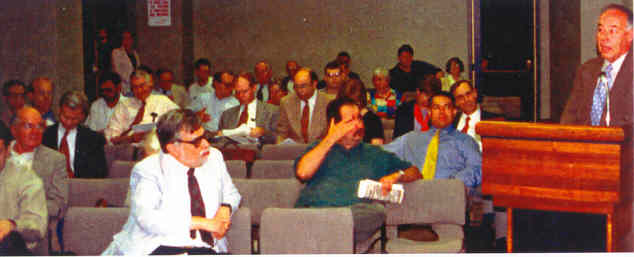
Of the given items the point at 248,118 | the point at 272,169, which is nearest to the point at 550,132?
the point at 272,169

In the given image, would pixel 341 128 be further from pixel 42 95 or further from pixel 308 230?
pixel 42 95

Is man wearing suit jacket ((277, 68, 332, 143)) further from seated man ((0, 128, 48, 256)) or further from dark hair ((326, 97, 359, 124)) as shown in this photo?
seated man ((0, 128, 48, 256))

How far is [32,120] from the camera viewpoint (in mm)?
3932

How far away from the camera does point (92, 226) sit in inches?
117

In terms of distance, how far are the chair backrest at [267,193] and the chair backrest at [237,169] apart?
435mm

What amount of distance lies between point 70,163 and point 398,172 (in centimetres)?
213

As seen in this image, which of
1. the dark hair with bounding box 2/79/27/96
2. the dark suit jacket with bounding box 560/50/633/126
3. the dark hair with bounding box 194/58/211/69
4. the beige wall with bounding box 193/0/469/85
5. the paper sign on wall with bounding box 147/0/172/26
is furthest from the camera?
the dark hair with bounding box 194/58/211/69

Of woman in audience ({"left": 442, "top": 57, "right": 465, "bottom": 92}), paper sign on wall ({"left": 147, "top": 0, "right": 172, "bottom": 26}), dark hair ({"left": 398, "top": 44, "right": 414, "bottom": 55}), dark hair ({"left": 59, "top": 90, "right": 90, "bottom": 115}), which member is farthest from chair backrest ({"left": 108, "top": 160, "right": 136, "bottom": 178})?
woman in audience ({"left": 442, "top": 57, "right": 465, "bottom": 92})

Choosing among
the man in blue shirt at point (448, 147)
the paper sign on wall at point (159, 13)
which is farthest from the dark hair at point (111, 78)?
the man in blue shirt at point (448, 147)

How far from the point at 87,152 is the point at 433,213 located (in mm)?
2194

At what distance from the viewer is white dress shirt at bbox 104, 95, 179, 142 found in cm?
530

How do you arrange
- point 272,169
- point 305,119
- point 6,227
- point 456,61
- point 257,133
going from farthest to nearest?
point 456,61 < point 257,133 < point 305,119 < point 272,169 < point 6,227

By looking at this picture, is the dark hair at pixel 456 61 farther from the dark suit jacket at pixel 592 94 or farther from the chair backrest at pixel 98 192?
the chair backrest at pixel 98 192

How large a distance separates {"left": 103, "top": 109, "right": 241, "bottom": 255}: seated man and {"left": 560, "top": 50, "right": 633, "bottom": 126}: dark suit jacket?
1531 millimetres
